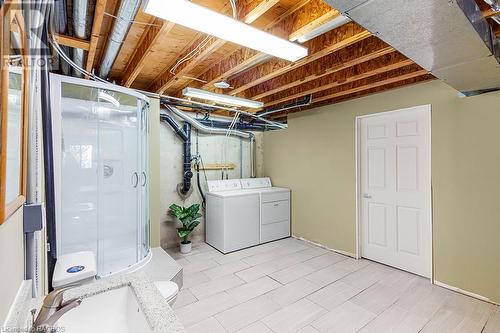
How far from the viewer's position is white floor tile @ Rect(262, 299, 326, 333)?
6.92ft

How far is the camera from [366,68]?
259 centimetres

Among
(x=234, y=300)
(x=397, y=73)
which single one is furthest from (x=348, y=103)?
(x=234, y=300)

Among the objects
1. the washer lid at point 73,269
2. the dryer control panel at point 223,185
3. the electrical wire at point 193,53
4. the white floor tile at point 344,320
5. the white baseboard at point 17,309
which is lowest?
the white floor tile at point 344,320

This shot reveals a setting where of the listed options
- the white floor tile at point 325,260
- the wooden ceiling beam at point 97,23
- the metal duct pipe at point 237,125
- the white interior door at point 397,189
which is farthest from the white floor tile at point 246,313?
the metal duct pipe at point 237,125

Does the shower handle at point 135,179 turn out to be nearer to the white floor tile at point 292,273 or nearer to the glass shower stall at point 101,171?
the glass shower stall at point 101,171

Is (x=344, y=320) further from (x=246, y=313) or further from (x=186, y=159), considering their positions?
(x=186, y=159)

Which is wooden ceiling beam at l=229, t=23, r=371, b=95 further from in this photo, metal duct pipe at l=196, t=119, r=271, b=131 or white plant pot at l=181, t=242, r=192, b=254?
white plant pot at l=181, t=242, r=192, b=254

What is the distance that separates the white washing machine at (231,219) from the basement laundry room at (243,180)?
0.03 metres

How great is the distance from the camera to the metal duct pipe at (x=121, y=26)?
144 centimetres

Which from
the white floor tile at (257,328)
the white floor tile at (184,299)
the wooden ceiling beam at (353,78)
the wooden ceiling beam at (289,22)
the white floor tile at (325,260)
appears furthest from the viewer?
the white floor tile at (325,260)

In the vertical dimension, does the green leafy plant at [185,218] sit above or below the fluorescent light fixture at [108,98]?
below

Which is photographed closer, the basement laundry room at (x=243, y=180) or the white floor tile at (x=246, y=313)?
the basement laundry room at (x=243, y=180)

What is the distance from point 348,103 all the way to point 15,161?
375 cm

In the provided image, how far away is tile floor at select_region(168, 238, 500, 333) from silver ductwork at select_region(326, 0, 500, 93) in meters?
2.16
